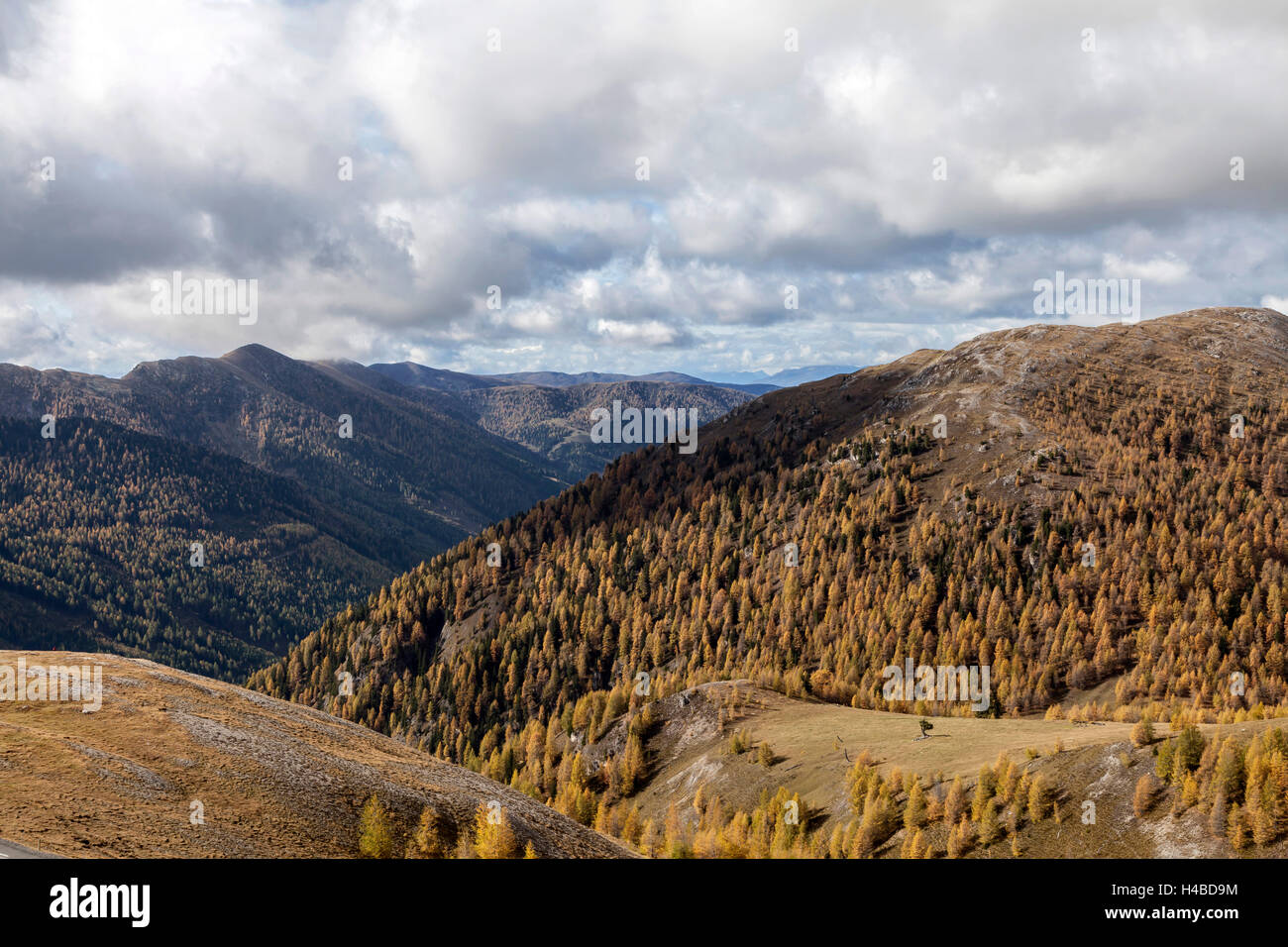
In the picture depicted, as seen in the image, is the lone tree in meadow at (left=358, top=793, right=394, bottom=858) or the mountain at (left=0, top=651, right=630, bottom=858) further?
the lone tree in meadow at (left=358, top=793, right=394, bottom=858)

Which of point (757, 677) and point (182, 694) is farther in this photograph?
point (757, 677)

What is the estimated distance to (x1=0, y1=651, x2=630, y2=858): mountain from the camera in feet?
126

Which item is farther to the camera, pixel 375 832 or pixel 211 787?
pixel 211 787

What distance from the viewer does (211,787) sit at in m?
46.8

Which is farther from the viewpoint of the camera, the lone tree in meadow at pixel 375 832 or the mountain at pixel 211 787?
the lone tree in meadow at pixel 375 832

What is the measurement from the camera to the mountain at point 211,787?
38.4m

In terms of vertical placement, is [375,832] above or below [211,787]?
below
